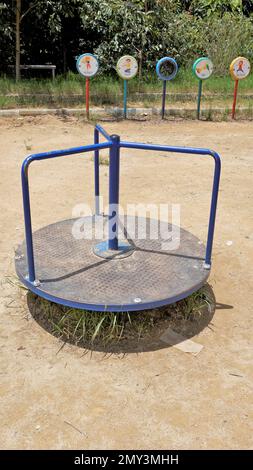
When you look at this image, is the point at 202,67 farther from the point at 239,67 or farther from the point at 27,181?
the point at 27,181

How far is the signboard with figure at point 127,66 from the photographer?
6641 mm

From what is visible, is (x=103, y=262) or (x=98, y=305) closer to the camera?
(x=98, y=305)

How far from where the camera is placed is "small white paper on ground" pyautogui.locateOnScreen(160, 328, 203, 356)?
7.13ft

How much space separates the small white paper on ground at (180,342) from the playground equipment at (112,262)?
0.20m

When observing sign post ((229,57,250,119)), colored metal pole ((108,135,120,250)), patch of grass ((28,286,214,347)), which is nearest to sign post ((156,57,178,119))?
sign post ((229,57,250,119))

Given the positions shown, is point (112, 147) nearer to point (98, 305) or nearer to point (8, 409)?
point (98, 305)

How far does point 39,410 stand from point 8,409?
0.41 feet

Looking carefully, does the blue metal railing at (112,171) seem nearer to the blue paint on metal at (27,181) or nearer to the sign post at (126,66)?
the blue paint on metal at (27,181)

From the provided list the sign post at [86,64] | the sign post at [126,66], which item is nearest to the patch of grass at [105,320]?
the sign post at [86,64]

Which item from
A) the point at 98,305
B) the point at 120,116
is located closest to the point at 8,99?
the point at 120,116

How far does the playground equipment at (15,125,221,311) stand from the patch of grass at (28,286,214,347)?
0.14 m

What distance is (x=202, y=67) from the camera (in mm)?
6816

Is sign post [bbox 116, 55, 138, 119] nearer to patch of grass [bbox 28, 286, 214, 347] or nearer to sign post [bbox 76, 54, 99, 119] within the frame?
sign post [bbox 76, 54, 99, 119]

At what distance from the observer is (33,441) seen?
167 cm
